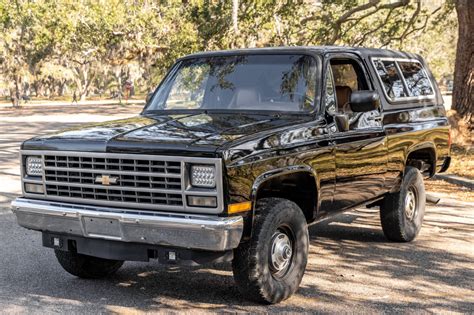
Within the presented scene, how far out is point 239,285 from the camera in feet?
18.2

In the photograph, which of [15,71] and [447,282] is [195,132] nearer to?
[447,282]

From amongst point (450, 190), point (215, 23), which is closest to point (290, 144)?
point (450, 190)

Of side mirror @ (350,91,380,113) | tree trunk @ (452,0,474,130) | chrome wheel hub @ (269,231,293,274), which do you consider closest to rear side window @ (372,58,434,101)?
side mirror @ (350,91,380,113)

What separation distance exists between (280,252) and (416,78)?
366cm

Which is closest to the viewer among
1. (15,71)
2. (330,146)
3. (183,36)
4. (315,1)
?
(330,146)

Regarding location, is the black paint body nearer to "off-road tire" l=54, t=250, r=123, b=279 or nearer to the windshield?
the windshield

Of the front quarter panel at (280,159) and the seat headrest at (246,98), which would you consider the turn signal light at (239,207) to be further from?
the seat headrest at (246,98)

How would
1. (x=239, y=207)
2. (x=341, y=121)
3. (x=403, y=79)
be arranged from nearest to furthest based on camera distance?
1. (x=239, y=207)
2. (x=341, y=121)
3. (x=403, y=79)

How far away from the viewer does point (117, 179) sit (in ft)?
18.1

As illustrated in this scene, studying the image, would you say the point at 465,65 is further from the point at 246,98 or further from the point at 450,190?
the point at 246,98

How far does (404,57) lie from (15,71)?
51.7 metres

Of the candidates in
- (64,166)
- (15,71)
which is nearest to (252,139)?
(64,166)

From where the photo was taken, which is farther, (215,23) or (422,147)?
(215,23)

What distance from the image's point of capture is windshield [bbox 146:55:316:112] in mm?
6504
